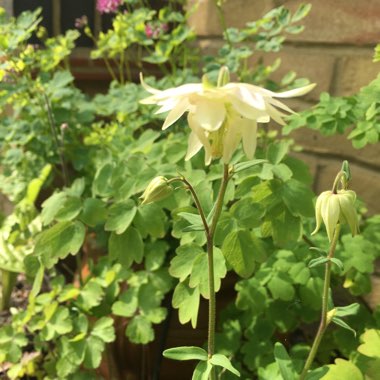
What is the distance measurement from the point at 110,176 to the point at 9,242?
0.50 m

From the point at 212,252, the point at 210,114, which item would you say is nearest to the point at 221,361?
the point at 212,252

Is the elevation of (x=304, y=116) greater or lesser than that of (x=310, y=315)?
greater

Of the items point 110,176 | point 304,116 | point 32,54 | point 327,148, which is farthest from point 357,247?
point 32,54

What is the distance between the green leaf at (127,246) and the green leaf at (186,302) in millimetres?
129

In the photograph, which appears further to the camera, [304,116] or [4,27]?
[4,27]

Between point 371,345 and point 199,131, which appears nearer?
point 199,131

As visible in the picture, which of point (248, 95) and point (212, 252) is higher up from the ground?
point (248, 95)

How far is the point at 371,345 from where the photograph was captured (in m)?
1.10

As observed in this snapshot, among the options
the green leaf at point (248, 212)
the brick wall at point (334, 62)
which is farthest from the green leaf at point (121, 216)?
the brick wall at point (334, 62)

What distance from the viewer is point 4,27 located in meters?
1.64

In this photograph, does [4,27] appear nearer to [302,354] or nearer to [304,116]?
[304,116]

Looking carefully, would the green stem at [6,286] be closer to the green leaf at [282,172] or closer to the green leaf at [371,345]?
the green leaf at [282,172]

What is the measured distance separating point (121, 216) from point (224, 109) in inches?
22.2

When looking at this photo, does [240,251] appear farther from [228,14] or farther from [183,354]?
[228,14]
